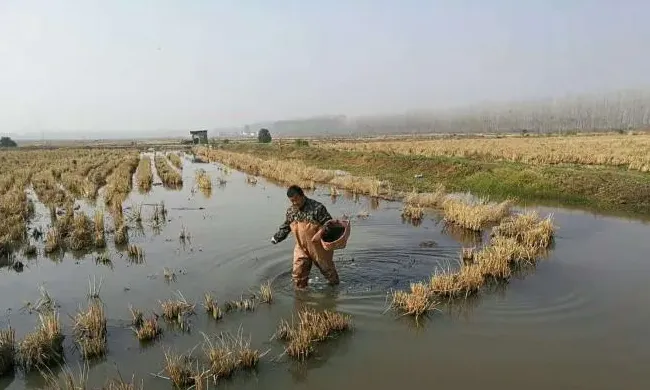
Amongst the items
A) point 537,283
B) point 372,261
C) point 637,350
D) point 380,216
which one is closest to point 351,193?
point 380,216

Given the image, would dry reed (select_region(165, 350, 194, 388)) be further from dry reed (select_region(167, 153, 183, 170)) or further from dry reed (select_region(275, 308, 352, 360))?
dry reed (select_region(167, 153, 183, 170))

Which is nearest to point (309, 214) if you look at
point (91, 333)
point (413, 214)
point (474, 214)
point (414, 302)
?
point (414, 302)

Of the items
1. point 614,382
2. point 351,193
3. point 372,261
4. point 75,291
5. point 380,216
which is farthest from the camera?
point 351,193

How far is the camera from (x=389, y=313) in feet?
21.7

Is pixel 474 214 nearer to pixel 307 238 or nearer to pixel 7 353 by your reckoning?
pixel 307 238

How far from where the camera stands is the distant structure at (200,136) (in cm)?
7369

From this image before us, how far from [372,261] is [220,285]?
2882 mm

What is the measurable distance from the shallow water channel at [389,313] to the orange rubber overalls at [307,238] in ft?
1.08

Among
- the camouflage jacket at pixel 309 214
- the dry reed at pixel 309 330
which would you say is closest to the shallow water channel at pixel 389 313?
the dry reed at pixel 309 330

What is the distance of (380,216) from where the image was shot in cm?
1394

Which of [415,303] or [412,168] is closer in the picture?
[415,303]

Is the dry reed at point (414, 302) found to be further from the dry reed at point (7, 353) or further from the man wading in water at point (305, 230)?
the dry reed at point (7, 353)

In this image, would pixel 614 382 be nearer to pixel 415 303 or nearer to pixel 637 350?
pixel 637 350

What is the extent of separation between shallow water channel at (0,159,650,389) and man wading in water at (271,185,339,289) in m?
0.42
